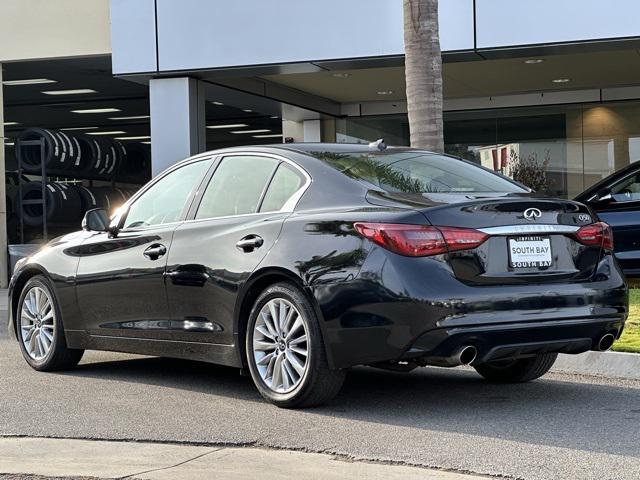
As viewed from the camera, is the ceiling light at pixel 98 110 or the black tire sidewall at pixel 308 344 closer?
the black tire sidewall at pixel 308 344

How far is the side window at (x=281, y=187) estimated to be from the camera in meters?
6.55

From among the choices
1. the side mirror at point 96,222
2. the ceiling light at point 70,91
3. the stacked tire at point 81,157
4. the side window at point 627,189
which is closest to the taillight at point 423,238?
the side mirror at point 96,222

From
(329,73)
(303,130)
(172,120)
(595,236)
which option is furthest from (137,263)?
(303,130)

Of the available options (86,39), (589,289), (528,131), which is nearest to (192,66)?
(86,39)

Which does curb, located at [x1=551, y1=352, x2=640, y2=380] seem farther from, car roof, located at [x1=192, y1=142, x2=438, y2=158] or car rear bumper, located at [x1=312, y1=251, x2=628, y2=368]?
car roof, located at [x1=192, y1=142, x2=438, y2=158]

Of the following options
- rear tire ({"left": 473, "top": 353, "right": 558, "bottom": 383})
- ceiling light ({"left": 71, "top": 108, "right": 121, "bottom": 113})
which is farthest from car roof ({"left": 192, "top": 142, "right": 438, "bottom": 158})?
ceiling light ({"left": 71, "top": 108, "right": 121, "bottom": 113})

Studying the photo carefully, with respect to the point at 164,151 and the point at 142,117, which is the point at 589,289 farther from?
the point at 142,117

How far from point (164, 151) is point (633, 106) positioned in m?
9.66

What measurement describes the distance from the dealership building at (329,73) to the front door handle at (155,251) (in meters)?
7.89

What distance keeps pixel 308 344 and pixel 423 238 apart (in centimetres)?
89

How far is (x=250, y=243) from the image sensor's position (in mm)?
6422

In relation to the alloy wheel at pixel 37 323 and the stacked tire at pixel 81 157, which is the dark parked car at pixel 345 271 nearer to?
the alloy wheel at pixel 37 323

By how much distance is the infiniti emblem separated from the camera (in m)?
5.99

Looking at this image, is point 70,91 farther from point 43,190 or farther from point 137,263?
point 137,263
